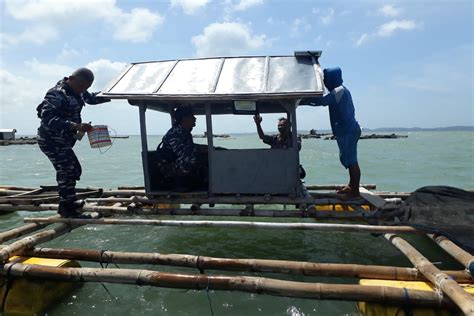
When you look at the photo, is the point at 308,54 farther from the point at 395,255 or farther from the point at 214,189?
the point at 395,255

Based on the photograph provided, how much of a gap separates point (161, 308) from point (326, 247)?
368 cm

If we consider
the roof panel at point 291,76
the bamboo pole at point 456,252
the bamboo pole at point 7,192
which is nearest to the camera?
the bamboo pole at point 456,252

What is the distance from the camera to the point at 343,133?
6.00m

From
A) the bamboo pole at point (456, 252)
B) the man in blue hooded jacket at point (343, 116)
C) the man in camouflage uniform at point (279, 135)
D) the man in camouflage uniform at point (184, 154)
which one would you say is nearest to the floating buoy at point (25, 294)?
the man in camouflage uniform at point (184, 154)

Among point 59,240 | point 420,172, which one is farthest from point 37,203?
point 420,172

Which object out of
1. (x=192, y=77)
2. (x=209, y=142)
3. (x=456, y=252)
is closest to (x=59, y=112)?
(x=192, y=77)

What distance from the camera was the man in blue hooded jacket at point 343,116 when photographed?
19.2ft

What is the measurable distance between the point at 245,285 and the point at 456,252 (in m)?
2.57

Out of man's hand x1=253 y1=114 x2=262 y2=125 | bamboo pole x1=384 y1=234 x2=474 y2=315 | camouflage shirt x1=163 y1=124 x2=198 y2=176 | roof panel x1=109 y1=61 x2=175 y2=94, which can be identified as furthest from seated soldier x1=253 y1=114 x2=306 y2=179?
bamboo pole x1=384 y1=234 x2=474 y2=315

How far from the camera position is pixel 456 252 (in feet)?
13.5

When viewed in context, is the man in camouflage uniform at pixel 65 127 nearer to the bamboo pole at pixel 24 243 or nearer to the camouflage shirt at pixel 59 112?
the camouflage shirt at pixel 59 112

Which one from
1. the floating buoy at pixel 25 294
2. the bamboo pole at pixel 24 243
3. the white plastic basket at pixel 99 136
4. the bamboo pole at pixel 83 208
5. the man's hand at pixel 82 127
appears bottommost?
the floating buoy at pixel 25 294

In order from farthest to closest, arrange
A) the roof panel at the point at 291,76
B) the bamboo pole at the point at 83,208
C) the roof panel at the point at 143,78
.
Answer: the bamboo pole at the point at 83,208 → the roof panel at the point at 143,78 → the roof panel at the point at 291,76

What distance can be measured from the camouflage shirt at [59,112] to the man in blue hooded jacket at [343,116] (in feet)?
13.6
